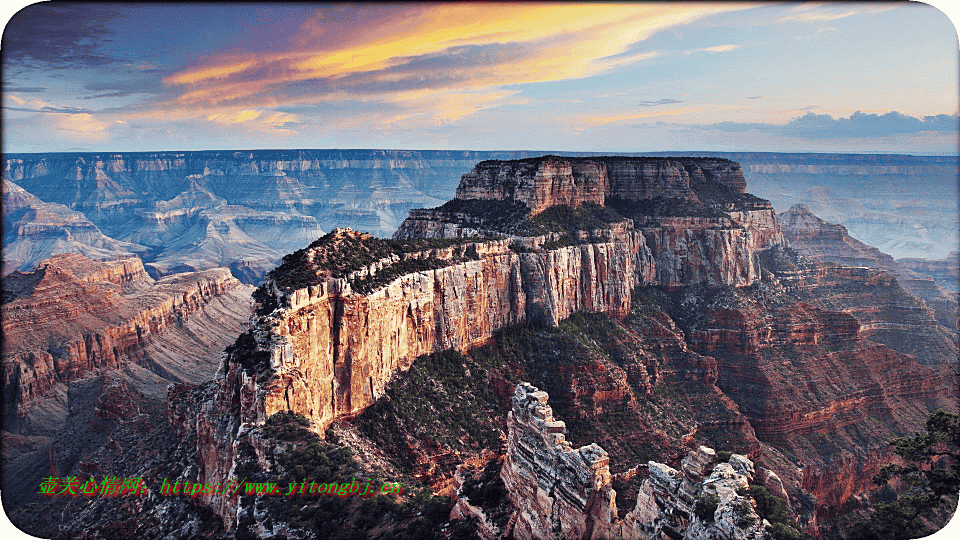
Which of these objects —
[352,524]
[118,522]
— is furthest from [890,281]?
[118,522]

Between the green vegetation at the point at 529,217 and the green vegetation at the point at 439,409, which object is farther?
the green vegetation at the point at 529,217

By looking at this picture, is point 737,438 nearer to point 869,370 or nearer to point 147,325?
point 869,370

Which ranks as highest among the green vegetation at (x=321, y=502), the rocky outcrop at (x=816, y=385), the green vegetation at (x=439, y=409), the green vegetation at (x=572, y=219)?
the green vegetation at (x=572, y=219)

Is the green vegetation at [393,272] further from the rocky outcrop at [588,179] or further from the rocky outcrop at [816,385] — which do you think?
the rocky outcrop at [816,385]

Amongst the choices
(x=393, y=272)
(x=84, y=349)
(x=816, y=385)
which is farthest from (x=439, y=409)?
(x=84, y=349)

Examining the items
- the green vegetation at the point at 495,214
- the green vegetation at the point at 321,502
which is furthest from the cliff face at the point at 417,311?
the green vegetation at the point at 495,214

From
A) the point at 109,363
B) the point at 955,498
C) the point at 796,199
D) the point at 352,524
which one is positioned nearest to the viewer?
the point at 955,498
